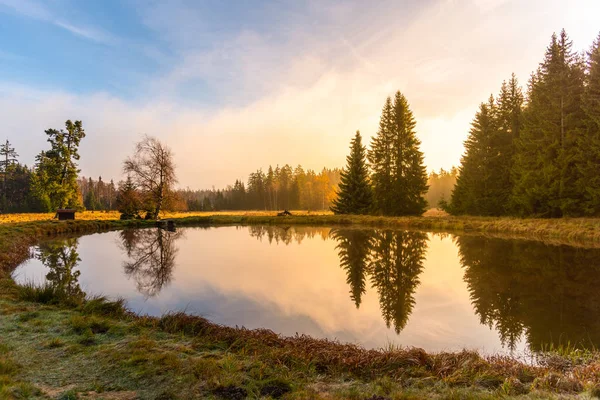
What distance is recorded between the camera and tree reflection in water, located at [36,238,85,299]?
30.4ft

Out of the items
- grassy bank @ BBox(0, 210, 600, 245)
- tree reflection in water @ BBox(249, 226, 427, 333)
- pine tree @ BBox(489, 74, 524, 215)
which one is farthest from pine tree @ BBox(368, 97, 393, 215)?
tree reflection in water @ BBox(249, 226, 427, 333)

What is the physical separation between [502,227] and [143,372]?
25.6 metres

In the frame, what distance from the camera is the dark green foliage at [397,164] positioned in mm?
37031

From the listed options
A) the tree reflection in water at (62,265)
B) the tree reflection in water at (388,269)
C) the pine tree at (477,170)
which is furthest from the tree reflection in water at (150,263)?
the pine tree at (477,170)

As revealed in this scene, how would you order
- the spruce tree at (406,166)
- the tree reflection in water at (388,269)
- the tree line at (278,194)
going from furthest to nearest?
the tree line at (278,194)
the spruce tree at (406,166)
the tree reflection in water at (388,269)

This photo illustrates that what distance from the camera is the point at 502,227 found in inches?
922

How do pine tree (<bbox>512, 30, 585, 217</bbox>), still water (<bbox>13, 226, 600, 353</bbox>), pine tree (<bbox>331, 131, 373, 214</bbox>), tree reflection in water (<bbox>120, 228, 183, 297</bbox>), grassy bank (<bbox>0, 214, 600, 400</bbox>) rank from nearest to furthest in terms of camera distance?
1. grassy bank (<bbox>0, 214, 600, 400</bbox>)
2. still water (<bbox>13, 226, 600, 353</bbox>)
3. tree reflection in water (<bbox>120, 228, 183, 297</bbox>)
4. pine tree (<bbox>512, 30, 585, 217</bbox>)
5. pine tree (<bbox>331, 131, 373, 214</bbox>)

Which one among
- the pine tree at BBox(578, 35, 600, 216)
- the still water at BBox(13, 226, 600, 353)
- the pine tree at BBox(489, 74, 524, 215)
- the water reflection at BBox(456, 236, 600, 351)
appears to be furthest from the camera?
the pine tree at BBox(489, 74, 524, 215)

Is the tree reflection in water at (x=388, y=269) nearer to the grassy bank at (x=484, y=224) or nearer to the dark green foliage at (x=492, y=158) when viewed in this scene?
the grassy bank at (x=484, y=224)

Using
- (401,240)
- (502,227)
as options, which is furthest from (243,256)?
(502,227)

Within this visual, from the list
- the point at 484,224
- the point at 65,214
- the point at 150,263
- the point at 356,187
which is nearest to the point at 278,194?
the point at 356,187

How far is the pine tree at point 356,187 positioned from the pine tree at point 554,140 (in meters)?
15.7

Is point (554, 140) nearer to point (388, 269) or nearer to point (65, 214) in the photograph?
point (388, 269)

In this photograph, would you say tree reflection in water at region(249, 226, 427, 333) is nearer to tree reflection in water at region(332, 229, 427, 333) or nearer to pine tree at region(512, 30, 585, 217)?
tree reflection in water at region(332, 229, 427, 333)
